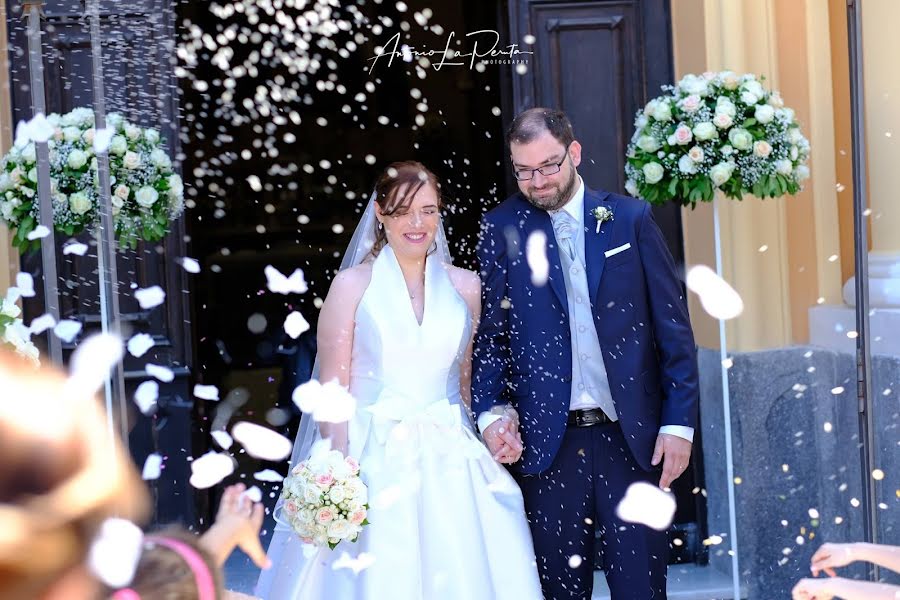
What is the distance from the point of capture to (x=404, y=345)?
3.88 m

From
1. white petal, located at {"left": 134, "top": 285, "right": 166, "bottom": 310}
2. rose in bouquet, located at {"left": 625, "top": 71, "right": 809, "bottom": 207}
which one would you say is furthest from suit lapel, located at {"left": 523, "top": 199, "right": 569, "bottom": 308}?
white petal, located at {"left": 134, "top": 285, "right": 166, "bottom": 310}

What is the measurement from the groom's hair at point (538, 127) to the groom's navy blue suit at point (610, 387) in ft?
0.90

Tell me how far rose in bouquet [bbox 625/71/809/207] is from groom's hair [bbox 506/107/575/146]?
845 millimetres

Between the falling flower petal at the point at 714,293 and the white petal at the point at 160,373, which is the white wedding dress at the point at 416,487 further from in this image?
the falling flower petal at the point at 714,293

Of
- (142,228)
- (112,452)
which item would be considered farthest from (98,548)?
(142,228)

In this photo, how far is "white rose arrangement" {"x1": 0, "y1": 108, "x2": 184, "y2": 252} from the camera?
13.5 ft

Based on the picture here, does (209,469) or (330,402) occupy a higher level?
(330,402)

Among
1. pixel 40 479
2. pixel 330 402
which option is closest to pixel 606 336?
pixel 330 402

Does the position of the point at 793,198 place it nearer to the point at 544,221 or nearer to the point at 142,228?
the point at 544,221

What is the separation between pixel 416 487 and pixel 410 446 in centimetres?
13

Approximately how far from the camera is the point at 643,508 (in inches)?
142

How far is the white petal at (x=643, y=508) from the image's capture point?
360cm

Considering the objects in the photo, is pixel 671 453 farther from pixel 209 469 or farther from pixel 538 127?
pixel 209 469

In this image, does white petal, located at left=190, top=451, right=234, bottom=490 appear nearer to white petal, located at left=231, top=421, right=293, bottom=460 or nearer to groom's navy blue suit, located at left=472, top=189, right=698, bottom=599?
white petal, located at left=231, top=421, right=293, bottom=460
